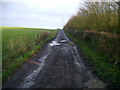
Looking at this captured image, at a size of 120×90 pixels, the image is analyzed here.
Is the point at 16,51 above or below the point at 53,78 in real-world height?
above

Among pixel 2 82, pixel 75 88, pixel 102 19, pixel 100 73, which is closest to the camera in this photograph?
pixel 75 88

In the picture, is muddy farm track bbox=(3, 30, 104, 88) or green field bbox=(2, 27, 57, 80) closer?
muddy farm track bbox=(3, 30, 104, 88)

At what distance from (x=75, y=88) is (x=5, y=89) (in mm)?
2778

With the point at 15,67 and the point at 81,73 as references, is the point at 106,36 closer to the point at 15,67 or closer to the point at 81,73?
the point at 81,73

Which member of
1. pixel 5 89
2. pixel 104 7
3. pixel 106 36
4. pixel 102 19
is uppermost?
pixel 104 7

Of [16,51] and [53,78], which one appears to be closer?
[53,78]

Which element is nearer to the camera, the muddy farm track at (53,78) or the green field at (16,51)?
the muddy farm track at (53,78)

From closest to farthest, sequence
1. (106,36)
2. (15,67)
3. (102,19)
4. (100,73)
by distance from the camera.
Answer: (100,73), (15,67), (106,36), (102,19)

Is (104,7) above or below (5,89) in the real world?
above

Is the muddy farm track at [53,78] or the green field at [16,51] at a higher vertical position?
the green field at [16,51]

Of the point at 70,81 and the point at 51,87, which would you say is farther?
the point at 70,81

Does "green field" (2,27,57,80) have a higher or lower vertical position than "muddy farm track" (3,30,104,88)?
higher

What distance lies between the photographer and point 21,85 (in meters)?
5.57

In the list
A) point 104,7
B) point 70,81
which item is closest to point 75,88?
point 70,81
